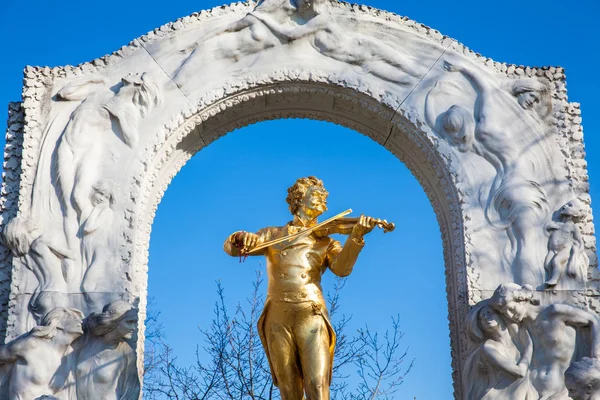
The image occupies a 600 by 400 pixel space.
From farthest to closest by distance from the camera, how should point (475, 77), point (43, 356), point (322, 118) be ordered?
point (322, 118) < point (475, 77) < point (43, 356)

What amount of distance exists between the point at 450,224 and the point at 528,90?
1.43m

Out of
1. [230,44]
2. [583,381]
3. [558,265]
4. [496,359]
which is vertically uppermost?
[230,44]

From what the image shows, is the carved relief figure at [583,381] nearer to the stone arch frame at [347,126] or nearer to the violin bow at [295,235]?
the stone arch frame at [347,126]

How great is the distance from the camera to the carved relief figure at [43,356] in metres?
7.39

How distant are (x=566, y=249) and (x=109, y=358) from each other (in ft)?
12.8

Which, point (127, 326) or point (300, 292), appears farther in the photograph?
point (300, 292)

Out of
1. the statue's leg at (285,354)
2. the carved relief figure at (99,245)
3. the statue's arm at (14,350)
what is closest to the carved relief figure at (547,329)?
the statue's leg at (285,354)

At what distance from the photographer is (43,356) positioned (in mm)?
7492

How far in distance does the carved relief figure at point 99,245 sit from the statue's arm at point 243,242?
0.99 m

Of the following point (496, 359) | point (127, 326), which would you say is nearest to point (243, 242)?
point (127, 326)

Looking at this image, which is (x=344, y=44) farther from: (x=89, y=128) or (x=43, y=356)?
(x=43, y=356)

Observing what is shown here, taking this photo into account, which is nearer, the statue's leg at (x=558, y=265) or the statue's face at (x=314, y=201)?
the statue's leg at (x=558, y=265)

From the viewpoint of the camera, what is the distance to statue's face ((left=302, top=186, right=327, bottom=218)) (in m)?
8.41

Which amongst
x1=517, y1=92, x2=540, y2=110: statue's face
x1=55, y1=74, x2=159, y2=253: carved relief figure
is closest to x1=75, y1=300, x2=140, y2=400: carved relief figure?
x1=55, y1=74, x2=159, y2=253: carved relief figure
